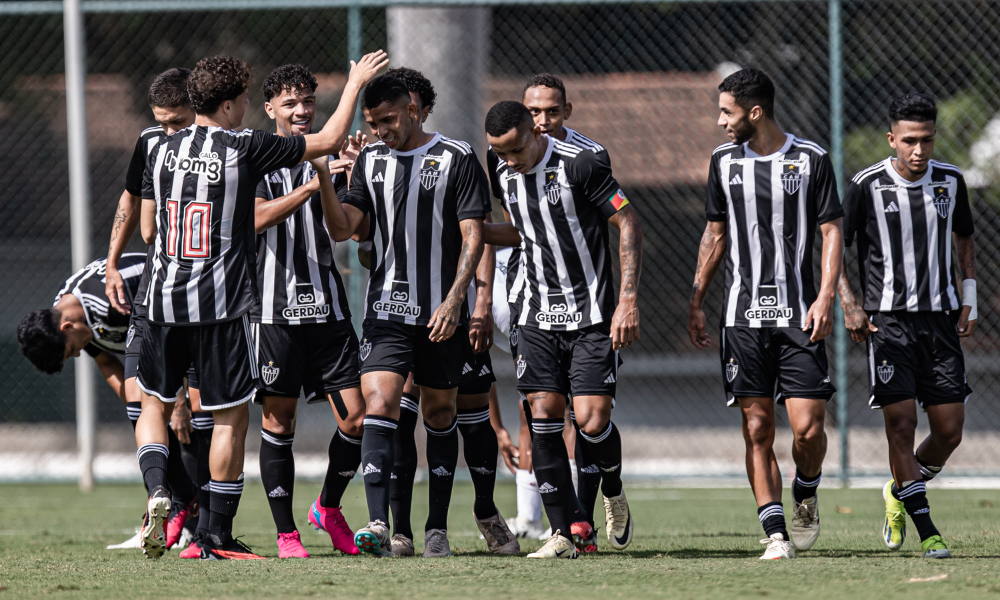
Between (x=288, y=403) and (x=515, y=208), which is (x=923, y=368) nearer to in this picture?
(x=515, y=208)

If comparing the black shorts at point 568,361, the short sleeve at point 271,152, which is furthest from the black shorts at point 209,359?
the black shorts at point 568,361

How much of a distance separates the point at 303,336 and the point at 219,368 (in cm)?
76

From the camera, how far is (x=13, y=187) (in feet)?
48.9

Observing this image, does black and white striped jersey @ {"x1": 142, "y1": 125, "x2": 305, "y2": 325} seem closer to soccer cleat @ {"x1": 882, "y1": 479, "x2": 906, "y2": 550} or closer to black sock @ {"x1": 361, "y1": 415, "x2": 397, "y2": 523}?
black sock @ {"x1": 361, "y1": 415, "x2": 397, "y2": 523}

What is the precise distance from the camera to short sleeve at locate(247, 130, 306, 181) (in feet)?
15.6

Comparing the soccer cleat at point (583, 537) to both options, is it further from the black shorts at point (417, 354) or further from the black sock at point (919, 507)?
the black sock at point (919, 507)

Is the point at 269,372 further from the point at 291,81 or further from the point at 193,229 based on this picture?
the point at 291,81

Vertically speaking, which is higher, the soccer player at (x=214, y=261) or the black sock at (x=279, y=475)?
the soccer player at (x=214, y=261)

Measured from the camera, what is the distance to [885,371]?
5203 mm

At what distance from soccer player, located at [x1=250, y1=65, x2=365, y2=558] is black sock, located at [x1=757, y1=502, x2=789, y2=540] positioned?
1.99 meters

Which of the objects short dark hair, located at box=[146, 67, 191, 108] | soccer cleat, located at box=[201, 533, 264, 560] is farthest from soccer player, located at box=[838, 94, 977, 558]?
short dark hair, located at box=[146, 67, 191, 108]

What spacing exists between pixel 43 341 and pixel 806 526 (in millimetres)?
3961

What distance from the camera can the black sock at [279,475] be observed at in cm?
528

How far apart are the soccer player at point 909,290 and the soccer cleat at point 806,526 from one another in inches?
17.4
